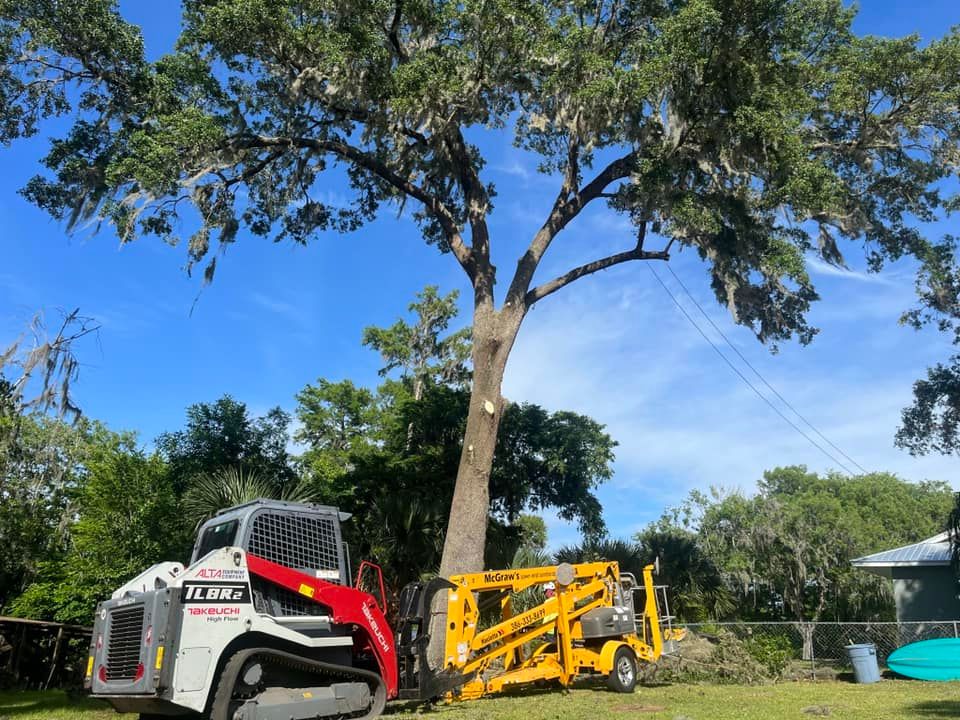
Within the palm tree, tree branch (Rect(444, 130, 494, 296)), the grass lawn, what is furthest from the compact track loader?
tree branch (Rect(444, 130, 494, 296))

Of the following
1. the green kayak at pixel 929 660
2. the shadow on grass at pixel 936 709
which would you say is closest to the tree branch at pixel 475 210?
the shadow on grass at pixel 936 709

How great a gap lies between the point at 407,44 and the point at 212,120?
15.5 ft

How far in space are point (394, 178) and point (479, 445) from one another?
7085mm

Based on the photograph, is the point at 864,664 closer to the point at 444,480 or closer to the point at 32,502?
the point at 444,480

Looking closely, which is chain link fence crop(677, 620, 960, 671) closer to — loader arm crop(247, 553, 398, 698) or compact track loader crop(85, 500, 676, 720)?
compact track loader crop(85, 500, 676, 720)

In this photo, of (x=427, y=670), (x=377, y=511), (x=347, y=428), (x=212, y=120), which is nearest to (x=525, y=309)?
(x=377, y=511)

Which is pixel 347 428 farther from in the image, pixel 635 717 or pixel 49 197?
pixel 635 717

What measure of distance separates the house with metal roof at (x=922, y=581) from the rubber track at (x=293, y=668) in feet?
60.3

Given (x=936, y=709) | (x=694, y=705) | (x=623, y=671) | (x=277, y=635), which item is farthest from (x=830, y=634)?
(x=277, y=635)

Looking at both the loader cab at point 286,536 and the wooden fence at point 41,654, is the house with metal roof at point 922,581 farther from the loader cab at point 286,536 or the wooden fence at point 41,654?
the wooden fence at point 41,654

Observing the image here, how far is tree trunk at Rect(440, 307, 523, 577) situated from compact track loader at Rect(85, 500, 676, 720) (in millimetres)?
2556

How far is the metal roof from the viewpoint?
70.5 ft

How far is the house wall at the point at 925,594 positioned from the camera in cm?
2152

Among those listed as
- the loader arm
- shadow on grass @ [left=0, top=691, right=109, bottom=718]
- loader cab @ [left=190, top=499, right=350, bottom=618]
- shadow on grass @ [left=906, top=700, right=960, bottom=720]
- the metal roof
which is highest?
the metal roof
